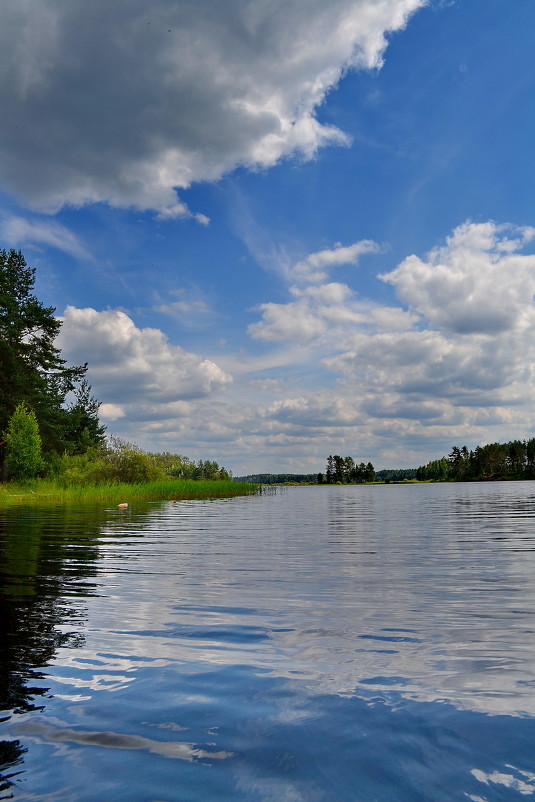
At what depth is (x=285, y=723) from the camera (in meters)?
3.86

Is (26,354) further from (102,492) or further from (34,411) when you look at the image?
(102,492)

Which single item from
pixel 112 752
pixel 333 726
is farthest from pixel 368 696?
pixel 112 752

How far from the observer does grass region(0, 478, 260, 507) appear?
149 ft

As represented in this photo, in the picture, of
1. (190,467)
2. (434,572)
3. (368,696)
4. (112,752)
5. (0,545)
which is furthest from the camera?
(190,467)

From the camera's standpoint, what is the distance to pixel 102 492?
4522cm

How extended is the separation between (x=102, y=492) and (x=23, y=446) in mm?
15366

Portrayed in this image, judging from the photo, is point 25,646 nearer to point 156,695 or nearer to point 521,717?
point 156,695

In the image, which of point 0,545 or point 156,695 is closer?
point 156,695

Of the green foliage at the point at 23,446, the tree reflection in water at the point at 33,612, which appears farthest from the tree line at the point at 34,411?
the tree reflection in water at the point at 33,612

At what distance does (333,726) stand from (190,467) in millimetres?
92404

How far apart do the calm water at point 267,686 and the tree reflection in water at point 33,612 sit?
0.03 meters

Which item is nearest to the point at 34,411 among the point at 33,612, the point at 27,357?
the point at 27,357

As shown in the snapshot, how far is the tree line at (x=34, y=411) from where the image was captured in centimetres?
5550

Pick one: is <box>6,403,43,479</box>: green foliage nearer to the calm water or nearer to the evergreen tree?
the evergreen tree
